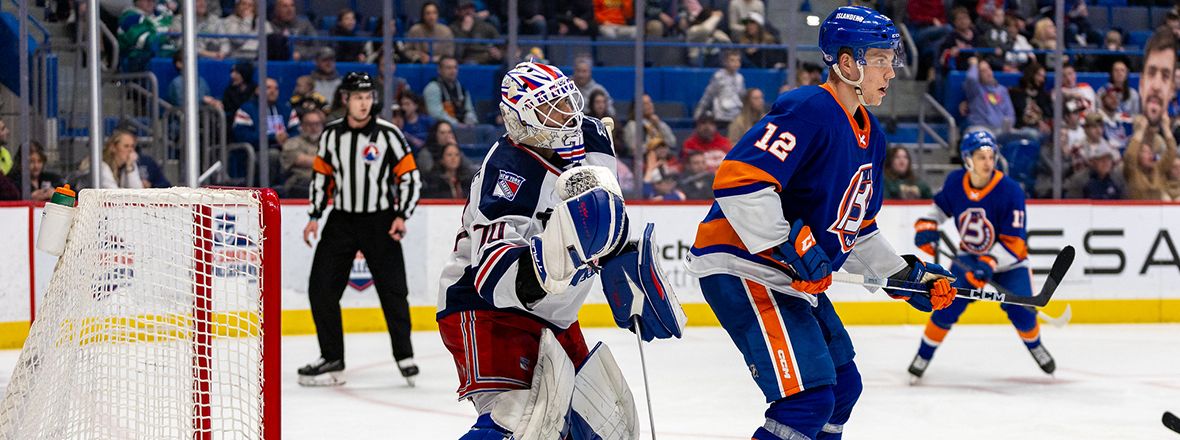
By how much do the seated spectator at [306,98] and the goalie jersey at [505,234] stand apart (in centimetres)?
480

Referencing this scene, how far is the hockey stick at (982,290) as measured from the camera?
7.80 feet

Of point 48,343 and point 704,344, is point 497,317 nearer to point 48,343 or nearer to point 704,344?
point 48,343

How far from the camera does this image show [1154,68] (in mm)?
7910

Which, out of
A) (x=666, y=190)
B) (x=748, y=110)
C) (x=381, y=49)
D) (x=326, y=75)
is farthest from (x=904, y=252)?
(x=326, y=75)

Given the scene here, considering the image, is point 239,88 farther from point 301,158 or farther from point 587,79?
point 587,79

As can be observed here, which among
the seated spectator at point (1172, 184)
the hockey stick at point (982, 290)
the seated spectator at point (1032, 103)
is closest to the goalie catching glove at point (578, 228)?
the hockey stick at point (982, 290)

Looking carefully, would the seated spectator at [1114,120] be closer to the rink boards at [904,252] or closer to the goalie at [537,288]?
the rink boards at [904,252]

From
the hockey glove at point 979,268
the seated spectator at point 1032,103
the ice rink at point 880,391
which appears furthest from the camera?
the seated spectator at point 1032,103

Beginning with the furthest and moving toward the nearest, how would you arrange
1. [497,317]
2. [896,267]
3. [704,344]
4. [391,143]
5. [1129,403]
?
[704,344]
[391,143]
[1129,403]
[896,267]
[497,317]

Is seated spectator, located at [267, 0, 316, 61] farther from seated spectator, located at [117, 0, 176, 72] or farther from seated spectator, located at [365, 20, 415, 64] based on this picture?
seated spectator, located at [117, 0, 176, 72]


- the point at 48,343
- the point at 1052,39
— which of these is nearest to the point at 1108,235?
the point at 1052,39

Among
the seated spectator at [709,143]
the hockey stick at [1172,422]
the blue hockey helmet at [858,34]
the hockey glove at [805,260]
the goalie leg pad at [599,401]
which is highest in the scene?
the blue hockey helmet at [858,34]

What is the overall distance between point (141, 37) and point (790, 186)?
532 cm

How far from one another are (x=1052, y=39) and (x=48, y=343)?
22.8 feet
